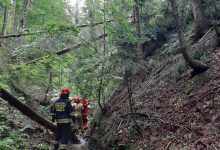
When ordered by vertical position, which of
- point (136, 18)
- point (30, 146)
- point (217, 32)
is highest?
point (136, 18)

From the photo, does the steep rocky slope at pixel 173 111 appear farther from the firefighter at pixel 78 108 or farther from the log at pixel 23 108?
the log at pixel 23 108

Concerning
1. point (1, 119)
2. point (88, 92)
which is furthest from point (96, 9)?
point (1, 119)

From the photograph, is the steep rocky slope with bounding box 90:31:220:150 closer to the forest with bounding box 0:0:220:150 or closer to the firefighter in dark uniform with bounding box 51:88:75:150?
the forest with bounding box 0:0:220:150

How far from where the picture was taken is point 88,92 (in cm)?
1284

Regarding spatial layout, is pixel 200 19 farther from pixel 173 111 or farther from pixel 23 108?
pixel 23 108

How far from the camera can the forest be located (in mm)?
7195

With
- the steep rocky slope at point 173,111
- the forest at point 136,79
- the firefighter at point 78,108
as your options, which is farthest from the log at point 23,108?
the firefighter at point 78,108

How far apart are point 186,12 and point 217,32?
467 cm

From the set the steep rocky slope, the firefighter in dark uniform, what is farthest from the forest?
the firefighter in dark uniform

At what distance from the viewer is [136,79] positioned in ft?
44.8

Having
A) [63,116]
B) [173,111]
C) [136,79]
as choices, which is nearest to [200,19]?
[136,79]

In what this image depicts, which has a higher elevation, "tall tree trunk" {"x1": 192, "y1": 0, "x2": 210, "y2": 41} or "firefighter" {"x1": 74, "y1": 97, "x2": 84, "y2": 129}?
"tall tree trunk" {"x1": 192, "y1": 0, "x2": 210, "y2": 41}

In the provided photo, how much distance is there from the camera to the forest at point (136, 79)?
7.20 m

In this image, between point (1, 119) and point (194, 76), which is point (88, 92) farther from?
point (194, 76)
